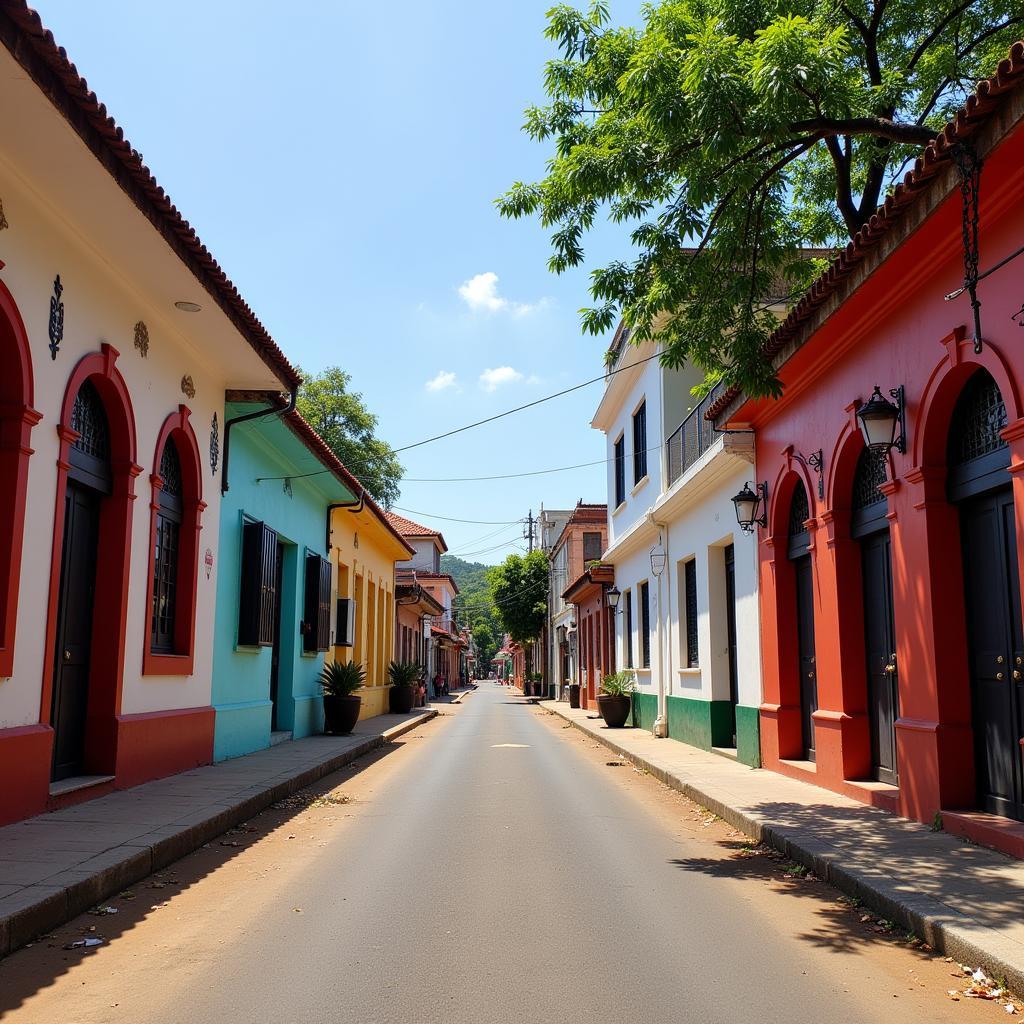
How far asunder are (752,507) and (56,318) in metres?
7.53

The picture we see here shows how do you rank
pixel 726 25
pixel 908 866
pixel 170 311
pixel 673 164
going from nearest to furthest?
pixel 908 866, pixel 673 164, pixel 726 25, pixel 170 311

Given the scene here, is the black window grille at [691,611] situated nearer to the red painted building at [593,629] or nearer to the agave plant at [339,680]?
the agave plant at [339,680]

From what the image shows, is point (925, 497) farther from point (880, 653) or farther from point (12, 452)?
point (12, 452)

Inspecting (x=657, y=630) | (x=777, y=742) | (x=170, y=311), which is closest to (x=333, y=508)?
(x=657, y=630)

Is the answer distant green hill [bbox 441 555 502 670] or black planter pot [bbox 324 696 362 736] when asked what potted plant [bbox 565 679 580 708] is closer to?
black planter pot [bbox 324 696 362 736]

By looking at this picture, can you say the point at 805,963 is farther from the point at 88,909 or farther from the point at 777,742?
the point at 777,742

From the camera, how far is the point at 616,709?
64.8ft

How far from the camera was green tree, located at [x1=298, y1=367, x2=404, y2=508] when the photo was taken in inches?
1454

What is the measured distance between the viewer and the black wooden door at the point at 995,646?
20.7 ft

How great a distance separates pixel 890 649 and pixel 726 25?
566cm

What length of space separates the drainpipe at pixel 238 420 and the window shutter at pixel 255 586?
104 cm

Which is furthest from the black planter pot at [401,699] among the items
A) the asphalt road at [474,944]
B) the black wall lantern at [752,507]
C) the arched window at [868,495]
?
the arched window at [868,495]

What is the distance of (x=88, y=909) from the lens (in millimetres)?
5039

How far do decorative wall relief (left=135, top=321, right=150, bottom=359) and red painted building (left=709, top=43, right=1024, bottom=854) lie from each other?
19.7 ft
